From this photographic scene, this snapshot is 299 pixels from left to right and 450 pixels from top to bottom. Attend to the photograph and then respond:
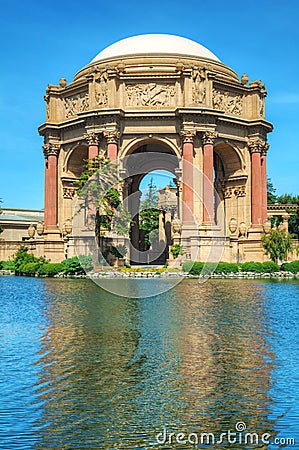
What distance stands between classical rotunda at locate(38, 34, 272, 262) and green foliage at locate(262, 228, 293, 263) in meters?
1.63

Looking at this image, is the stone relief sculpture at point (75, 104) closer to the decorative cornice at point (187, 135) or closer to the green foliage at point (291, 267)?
the decorative cornice at point (187, 135)

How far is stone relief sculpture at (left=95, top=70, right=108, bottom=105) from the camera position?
47875mm

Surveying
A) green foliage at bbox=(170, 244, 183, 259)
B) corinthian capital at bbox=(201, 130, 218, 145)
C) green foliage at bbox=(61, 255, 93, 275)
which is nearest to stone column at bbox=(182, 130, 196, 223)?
corinthian capital at bbox=(201, 130, 218, 145)

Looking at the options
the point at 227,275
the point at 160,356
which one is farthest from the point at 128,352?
the point at 227,275

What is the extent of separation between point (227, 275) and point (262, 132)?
1751 centimetres

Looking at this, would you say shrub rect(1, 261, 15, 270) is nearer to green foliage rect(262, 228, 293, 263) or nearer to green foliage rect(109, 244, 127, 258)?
green foliage rect(109, 244, 127, 258)

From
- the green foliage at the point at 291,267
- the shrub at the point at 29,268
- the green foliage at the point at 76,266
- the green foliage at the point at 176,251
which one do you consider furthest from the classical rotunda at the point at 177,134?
the green foliage at the point at 291,267

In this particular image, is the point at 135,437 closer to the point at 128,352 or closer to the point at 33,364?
the point at 33,364

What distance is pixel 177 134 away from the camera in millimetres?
48312

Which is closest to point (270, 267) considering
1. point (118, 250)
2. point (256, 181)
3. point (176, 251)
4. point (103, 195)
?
point (176, 251)

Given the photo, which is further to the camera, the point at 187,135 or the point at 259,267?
the point at 187,135

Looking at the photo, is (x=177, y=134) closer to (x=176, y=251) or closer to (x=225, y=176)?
(x=225, y=176)

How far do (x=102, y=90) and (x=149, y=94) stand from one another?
3.47 m

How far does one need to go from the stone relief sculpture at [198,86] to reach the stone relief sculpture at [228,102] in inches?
80.7
